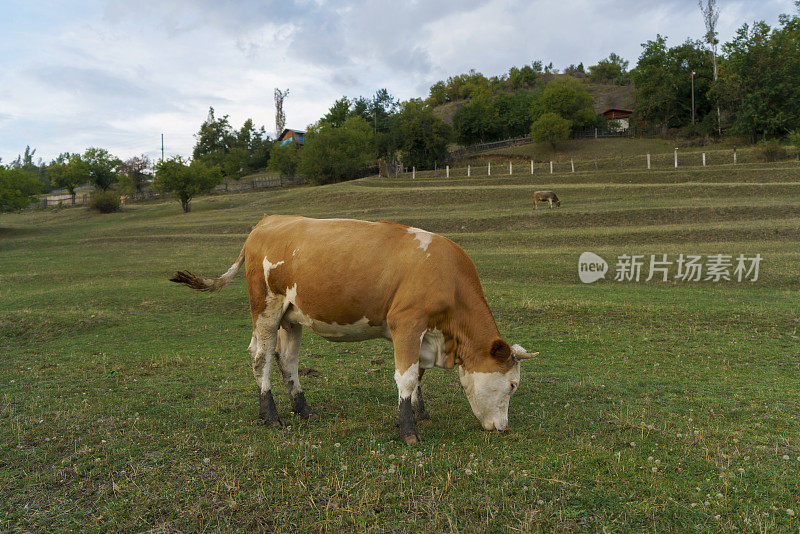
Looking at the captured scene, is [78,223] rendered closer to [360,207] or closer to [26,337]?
[360,207]

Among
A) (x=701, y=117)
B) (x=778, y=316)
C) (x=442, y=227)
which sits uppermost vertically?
(x=701, y=117)

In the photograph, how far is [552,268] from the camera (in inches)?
809

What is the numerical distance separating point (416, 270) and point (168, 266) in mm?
21377

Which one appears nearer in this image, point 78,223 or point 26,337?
point 26,337

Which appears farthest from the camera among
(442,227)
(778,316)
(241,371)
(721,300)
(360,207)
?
(360,207)

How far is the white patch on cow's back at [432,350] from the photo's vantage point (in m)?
6.46

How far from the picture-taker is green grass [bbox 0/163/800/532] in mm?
4473

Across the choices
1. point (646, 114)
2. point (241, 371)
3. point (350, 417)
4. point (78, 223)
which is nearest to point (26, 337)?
point (241, 371)

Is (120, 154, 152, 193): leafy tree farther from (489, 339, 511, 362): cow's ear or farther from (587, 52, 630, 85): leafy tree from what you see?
(587, 52, 630, 85): leafy tree

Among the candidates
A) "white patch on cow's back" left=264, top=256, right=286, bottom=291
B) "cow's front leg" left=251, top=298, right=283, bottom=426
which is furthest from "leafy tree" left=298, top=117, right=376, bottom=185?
"cow's front leg" left=251, top=298, right=283, bottom=426

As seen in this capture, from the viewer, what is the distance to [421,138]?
230 feet

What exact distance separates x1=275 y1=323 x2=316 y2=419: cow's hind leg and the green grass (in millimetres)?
279

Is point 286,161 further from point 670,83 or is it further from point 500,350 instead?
point 500,350

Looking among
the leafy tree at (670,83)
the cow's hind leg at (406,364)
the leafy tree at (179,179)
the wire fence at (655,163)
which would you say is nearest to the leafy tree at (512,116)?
the leafy tree at (670,83)
